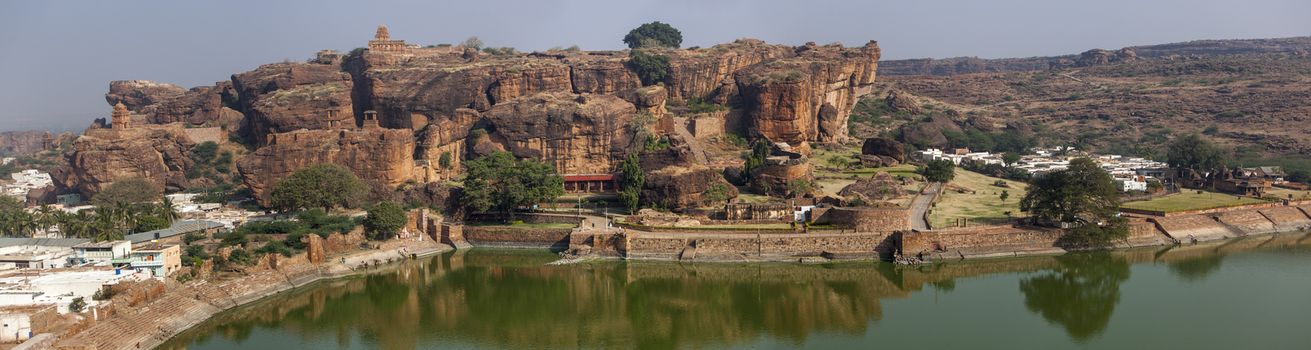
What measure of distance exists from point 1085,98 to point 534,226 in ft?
195

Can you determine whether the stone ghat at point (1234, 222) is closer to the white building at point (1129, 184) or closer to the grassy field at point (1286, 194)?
the grassy field at point (1286, 194)

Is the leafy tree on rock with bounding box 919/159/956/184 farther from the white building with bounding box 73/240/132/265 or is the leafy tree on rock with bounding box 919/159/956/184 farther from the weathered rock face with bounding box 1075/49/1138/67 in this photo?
the weathered rock face with bounding box 1075/49/1138/67

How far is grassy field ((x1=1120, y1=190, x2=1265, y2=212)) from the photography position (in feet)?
136

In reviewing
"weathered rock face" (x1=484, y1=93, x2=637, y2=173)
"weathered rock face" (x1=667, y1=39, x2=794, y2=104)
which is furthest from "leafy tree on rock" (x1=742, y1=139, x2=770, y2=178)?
"weathered rock face" (x1=667, y1=39, x2=794, y2=104)

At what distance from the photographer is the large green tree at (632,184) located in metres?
41.0

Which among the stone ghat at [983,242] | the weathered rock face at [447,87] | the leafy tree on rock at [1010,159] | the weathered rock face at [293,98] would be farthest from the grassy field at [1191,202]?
the weathered rock face at [293,98]

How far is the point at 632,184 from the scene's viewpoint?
138ft

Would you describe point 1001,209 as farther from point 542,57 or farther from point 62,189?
point 62,189

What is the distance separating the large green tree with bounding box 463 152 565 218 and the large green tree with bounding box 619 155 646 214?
286 cm

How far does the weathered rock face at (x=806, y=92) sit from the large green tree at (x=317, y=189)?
22884 mm

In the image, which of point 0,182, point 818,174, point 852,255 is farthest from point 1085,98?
point 0,182

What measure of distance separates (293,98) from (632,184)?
19.6m

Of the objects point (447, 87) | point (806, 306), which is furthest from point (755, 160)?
point (806, 306)

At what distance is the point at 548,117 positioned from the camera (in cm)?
4956
